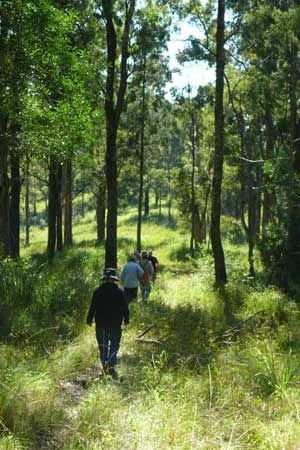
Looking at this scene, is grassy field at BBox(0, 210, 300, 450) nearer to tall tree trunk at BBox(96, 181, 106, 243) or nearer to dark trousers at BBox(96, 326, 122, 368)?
dark trousers at BBox(96, 326, 122, 368)

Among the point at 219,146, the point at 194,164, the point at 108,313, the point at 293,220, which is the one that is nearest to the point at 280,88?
the point at 219,146

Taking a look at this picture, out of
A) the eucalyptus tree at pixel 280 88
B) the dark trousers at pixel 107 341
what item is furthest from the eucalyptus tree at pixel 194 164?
the dark trousers at pixel 107 341

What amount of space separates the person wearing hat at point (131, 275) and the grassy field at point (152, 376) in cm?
43

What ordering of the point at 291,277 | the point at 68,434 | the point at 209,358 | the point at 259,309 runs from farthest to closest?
the point at 291,277
the point at 259,309
the point at 209,358
the point at 68,434

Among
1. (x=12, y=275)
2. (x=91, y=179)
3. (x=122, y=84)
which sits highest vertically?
(x=122, y=84)

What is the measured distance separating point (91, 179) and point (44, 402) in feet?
76.3

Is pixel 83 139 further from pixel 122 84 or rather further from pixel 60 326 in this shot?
pixel 60 326

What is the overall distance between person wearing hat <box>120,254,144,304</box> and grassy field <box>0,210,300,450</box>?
43 centimetres

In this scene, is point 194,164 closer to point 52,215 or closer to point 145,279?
point 52,215

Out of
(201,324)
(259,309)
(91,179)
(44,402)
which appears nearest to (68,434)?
(44,402)

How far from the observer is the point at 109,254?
548 inches

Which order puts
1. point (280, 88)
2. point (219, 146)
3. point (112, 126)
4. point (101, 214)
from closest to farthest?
point (219, 146) < point (112, 126) < point (280, 88) < point (101, 214)

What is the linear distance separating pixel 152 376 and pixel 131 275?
504 centimetres

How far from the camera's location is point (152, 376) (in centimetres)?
641
